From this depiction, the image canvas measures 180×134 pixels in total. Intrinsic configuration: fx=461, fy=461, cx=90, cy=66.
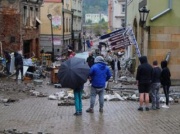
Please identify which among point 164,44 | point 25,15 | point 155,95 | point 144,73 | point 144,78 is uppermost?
point 25,15

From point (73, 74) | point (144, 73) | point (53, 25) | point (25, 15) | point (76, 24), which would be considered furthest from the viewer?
point (76, 24)

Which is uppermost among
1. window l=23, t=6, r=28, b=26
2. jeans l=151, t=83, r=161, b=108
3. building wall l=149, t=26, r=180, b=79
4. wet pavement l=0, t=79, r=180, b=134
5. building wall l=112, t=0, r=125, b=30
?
building wall l=112, t=0, r=125, b=30

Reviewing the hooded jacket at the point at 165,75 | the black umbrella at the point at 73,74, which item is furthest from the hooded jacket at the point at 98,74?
the hooded jacket at the point at 165,75

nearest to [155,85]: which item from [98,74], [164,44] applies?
[98,74]

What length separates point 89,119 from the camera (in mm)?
11695

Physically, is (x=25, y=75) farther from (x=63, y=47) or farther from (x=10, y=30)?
(x=63, y=47)

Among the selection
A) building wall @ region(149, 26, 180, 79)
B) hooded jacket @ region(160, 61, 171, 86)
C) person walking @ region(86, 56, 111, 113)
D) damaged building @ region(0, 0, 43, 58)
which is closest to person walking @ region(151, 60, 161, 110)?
hooded jacket @ region(160, 61, 171, 86)

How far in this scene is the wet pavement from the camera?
10.4m

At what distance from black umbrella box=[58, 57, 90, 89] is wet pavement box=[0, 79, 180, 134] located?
88 centimetres

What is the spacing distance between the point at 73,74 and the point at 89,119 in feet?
4.27

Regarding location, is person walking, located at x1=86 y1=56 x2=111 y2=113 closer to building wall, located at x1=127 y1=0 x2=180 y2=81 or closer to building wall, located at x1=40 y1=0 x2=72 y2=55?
building wall, located at x1=127 y1=0 x2=180 y2=81

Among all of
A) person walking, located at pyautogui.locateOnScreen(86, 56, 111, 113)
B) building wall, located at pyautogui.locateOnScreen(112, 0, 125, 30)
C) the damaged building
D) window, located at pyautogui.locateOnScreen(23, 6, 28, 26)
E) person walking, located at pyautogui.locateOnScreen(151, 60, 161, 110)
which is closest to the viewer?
person walking, located at pyautogui.locateOnScreen(86, 56, 111, 113)

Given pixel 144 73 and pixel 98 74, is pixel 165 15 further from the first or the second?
pixel 98 74

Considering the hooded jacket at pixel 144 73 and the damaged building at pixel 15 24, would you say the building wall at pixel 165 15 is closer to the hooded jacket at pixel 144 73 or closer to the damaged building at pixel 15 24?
the hooded jacket at pixel 144 73
